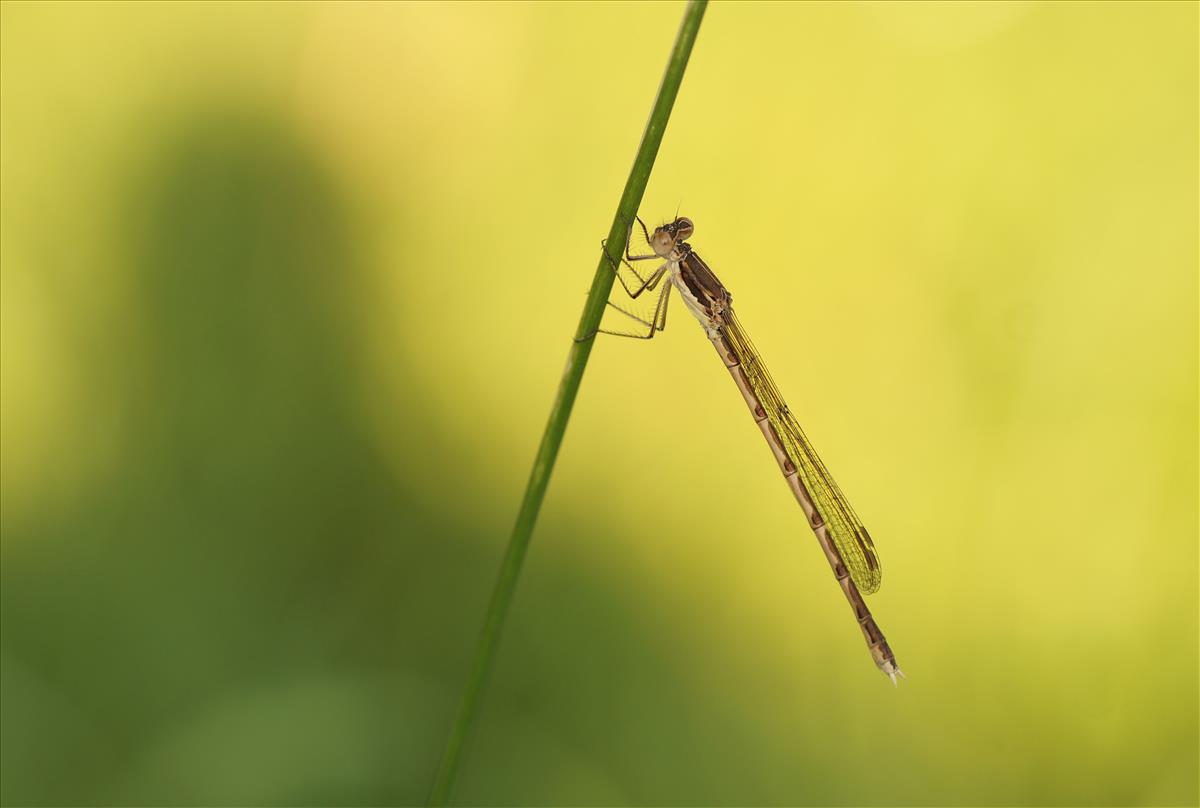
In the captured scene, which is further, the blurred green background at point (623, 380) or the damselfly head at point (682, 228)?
the blurred green background at point (623, 380)

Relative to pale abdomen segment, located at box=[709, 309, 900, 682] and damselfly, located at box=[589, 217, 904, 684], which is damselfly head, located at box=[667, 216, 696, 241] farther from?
pale abdomen segment, located at box=[709, 309, 900, 682]

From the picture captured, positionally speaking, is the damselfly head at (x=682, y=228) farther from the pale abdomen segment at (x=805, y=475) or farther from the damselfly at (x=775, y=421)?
the pale abdomen segment at (x=805, y=475)

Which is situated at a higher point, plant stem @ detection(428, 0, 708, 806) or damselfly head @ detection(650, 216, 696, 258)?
damselfly head @ detection(650, 216, 696, 258)

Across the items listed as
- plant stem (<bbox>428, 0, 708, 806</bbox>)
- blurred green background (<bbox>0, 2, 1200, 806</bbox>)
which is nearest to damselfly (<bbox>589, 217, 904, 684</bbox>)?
blurred green background (<bbox>0, 2, 1200, 806</bbox>)

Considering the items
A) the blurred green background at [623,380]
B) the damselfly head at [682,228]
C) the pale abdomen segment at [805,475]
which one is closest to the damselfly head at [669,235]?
the damselfly head at [682,228]

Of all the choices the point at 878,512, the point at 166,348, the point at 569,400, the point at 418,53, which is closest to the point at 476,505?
the point at 166,348

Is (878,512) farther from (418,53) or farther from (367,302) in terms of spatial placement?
(418,53)
